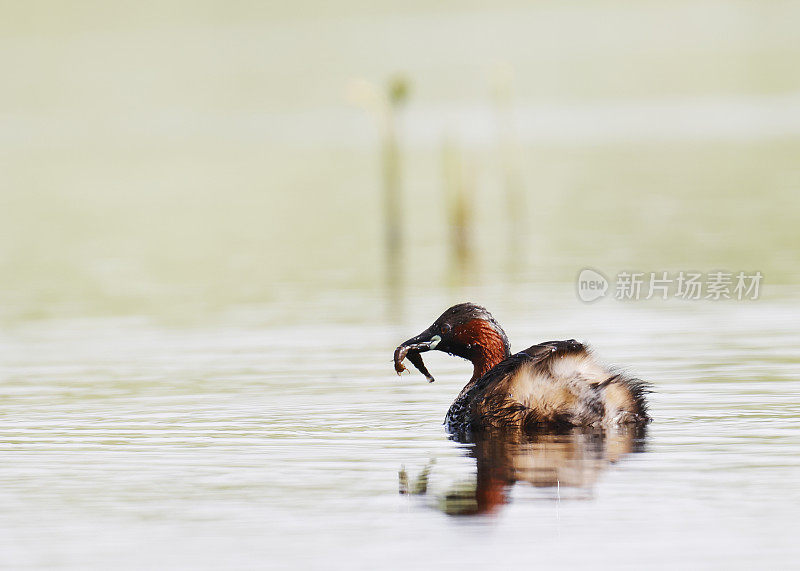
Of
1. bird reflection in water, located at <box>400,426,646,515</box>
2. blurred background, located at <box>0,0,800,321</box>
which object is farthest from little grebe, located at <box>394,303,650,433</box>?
blurred background, located at <box>0,0,800,321</box>

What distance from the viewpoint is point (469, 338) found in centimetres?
1398

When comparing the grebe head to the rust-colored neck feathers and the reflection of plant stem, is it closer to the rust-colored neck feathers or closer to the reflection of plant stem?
the rust-colored neck feathers

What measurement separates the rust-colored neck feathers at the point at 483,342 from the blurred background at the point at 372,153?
8.97 m

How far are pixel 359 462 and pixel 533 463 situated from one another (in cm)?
108

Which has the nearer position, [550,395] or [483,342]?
[550,395]

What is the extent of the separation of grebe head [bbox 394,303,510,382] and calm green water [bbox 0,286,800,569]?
572mm

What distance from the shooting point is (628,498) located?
1077 centimetres

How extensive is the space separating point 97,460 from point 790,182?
30.6 metres

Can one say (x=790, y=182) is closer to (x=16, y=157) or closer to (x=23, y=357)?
(x=23, y=357)

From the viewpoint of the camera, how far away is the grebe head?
550 inches

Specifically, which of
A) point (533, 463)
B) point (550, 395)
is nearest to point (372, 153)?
point (550, 395)

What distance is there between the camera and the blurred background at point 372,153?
27.8 meters

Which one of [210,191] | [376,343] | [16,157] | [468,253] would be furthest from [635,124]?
[376,343]

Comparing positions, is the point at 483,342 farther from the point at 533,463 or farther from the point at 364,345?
the point at 364,345
